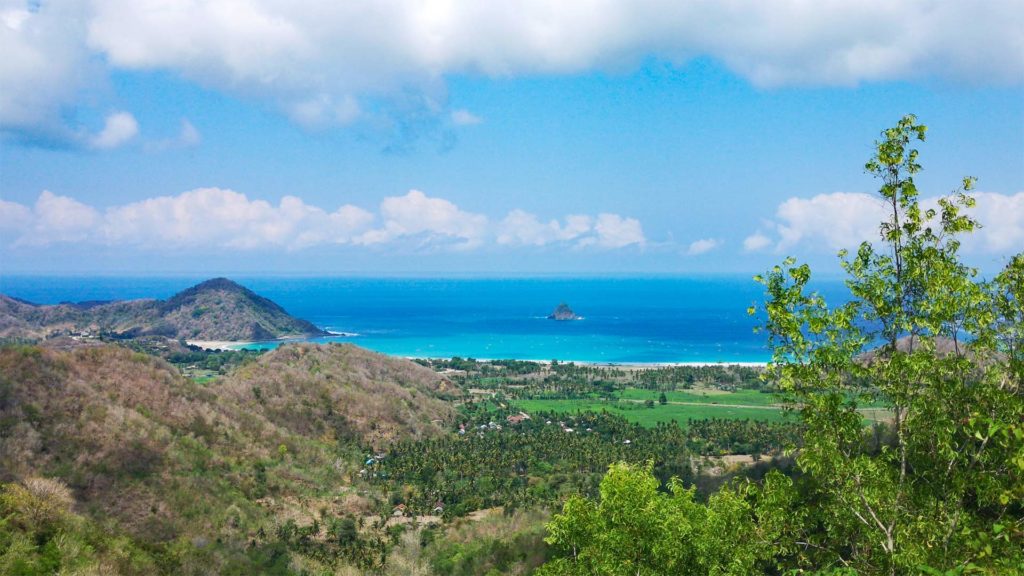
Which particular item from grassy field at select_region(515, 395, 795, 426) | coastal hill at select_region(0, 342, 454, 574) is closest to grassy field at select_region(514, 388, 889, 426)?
grassy field at select_region(515, 395, 795, 426)

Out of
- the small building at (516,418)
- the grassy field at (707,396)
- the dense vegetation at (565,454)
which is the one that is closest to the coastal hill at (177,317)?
the dense vegetation at (565,454)

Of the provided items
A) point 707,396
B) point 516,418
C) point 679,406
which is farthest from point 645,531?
point 707,396

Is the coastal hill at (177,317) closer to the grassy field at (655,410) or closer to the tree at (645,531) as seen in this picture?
the grassy field at (655,410)

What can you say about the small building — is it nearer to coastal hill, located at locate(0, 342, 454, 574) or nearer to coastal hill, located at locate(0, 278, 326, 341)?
coastal hill, located at locate(0, 342, 454, 574)

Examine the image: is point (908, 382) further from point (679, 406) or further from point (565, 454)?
point (679, 406)

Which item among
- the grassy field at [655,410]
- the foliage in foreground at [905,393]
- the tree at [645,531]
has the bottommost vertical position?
the grassy field at [655,410]

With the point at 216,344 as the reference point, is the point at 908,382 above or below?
above

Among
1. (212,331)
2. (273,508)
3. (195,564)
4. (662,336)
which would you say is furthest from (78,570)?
(662,336)
